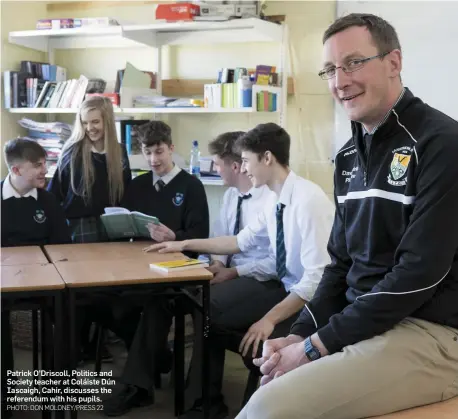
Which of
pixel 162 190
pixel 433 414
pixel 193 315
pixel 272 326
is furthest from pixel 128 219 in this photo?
pixel 433 414

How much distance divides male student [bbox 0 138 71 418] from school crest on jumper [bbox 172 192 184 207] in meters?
0.60

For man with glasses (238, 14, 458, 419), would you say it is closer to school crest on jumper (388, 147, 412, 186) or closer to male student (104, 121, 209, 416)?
school crest on jumper (388, 147, 412, 186)

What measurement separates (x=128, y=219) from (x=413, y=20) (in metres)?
2.07

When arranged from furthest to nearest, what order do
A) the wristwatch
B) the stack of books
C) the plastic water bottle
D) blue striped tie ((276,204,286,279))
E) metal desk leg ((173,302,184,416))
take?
the stack of books → the plastic water bottle → metal desk leg ((173,302,184,416)) → blue striped tie ((276,204,286,279)) → the wristwatch

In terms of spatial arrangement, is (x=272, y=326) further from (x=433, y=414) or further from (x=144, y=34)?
(x=144, y=34)

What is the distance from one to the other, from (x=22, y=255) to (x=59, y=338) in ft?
2.03

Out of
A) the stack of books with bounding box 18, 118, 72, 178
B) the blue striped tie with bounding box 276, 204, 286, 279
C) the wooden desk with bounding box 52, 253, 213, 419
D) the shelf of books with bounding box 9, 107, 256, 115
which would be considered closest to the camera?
the wooden desk with bounding box 52, 253, 213, 419

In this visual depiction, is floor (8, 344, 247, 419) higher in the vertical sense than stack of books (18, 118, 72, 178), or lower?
lower

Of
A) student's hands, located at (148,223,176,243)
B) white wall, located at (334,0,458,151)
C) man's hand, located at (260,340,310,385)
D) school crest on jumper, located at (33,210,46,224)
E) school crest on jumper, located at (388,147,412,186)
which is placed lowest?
man's hand, located at (260,340,310,385)

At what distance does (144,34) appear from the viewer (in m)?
4.36

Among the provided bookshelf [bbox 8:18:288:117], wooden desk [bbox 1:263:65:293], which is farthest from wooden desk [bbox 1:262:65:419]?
bookshelf [bbox 8:18:288:117]

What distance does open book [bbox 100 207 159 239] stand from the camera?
3.02 metres

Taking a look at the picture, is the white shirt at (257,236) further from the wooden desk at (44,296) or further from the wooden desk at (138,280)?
the wooden desk at (44,296)

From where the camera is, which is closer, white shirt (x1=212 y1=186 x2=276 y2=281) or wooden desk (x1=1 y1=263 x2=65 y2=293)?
wooden desk (x1=1 y1=263 x2=65 y2=293)
